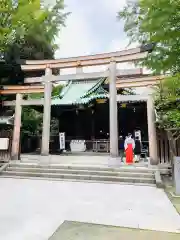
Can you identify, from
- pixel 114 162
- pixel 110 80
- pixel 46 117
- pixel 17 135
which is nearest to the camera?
pixel 114 162

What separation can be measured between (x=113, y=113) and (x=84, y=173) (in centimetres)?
318

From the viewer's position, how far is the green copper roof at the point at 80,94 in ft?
48.8

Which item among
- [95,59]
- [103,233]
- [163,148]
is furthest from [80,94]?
[103,233]

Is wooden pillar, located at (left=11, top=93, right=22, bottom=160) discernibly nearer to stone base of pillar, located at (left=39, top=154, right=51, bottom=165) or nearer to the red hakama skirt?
stone base of pillar, located at (left=39, top=154, right=51, bottom=165)

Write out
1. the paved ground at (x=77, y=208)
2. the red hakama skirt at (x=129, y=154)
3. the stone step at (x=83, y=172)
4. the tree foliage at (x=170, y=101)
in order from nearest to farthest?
1. the paved ground at (x=77, y=208)
2. the tree foliage at (x=170, y=101)
3. the stone step at (x=83, y=172)
4. the red hakama skirt at (x=129, y=154)

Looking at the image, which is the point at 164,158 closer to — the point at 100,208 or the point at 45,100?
the point at 100,208

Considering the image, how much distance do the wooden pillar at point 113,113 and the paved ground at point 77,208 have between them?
2.45 meters

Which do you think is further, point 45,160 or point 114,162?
point 45,160

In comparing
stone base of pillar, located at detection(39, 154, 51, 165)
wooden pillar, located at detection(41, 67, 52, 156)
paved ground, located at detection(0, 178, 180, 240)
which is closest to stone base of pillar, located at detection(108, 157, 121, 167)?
paved ground, located at detection(0, 178, 180, 240)

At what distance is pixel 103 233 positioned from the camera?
4.05m

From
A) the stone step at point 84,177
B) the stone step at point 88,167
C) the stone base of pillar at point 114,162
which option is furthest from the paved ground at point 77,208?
the stone base of pillar at point 114,162

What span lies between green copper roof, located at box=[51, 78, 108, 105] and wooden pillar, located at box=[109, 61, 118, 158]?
3.50 metres

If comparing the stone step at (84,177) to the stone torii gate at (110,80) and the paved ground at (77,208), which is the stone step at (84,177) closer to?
the paved ground at (77,208)

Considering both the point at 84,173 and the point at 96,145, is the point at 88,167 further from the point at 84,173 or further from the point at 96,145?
the point at 96,145
